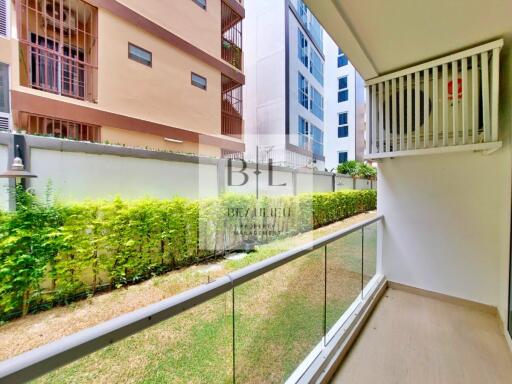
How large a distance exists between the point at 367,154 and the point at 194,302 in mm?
2559

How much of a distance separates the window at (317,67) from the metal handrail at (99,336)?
14.0m

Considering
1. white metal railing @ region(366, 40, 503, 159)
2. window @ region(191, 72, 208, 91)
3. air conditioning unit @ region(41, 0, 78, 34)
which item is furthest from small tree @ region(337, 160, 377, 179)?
air conditioning unit @ region(41, 0, 78, 34)

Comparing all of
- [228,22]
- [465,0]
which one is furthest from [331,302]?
[228,22]

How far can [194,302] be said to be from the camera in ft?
2.48

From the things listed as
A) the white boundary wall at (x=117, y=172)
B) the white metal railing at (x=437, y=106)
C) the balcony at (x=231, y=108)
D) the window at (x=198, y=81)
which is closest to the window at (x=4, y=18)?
the white boundary wall at (x=117, y=172)

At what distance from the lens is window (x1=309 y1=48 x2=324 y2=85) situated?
509 inches

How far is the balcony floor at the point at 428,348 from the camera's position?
159cm

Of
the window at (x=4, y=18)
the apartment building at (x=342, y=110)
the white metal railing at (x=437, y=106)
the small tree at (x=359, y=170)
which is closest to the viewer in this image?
the white metal railing at (x=437, y=106)

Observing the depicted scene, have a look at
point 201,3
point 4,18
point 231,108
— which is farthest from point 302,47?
point 4,18

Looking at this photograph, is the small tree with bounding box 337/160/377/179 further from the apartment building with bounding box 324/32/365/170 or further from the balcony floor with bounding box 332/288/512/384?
the balcony floor with bounding box 332/288/512/384

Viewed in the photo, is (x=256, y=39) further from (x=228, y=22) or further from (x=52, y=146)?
(x=52, y=146)

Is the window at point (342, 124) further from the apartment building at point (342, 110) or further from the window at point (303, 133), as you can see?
the window at point (303, 133)

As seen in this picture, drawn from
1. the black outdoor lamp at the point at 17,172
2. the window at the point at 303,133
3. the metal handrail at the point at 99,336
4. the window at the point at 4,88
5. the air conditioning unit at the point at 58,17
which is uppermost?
the air conditioning unit at the point at 58,17

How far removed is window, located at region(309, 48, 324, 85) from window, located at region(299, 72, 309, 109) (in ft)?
3.74
